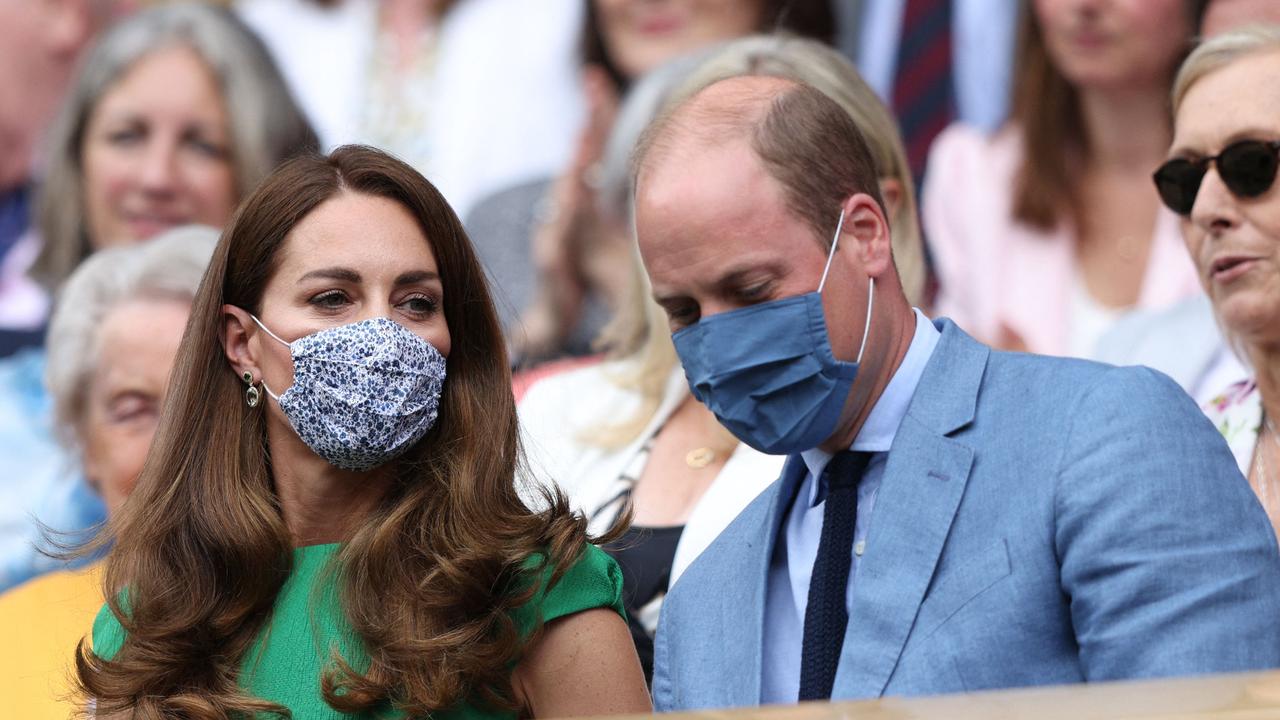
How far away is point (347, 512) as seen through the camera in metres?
3.15

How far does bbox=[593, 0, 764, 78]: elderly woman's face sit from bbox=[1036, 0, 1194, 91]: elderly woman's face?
1.05 m

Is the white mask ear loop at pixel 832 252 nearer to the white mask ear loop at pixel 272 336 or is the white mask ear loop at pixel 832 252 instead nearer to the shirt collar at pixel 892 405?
the shirt collar at pixel 892 405

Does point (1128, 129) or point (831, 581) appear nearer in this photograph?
point (831, 581)

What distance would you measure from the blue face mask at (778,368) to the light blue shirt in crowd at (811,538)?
0.09 meters

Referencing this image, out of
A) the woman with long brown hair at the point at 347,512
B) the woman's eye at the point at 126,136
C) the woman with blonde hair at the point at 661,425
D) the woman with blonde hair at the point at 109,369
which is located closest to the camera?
the woman with long brown hair at the point at 347,512

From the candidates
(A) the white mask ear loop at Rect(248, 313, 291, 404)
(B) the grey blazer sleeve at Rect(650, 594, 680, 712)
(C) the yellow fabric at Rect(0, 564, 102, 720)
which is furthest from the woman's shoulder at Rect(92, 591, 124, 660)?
(B) the grey blazer sleeve at Rect(650, 594, 680, 712)

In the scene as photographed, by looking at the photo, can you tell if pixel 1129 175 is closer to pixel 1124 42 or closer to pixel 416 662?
pixel 1124 42

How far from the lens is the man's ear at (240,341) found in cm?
316

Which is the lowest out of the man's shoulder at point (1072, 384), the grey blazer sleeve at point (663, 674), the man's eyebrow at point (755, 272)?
the grey blazer sleeve at point (663, 674)

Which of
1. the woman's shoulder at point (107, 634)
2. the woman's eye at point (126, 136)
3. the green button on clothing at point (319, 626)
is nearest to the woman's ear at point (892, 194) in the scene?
the green button on clothing at point (319, 626)

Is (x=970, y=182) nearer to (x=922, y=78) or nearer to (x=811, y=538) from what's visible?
(x=922, y=78)

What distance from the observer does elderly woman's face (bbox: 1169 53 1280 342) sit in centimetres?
360

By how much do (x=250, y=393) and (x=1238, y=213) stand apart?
2094 millimetres

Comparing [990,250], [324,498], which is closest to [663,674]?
[324,498]
